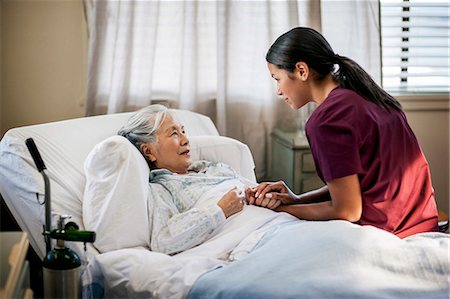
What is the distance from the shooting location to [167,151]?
2275 millimetres

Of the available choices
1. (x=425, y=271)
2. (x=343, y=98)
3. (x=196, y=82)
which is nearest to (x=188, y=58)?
(x=196, y=82)

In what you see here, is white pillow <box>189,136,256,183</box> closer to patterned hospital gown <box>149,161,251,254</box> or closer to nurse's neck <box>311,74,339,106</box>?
patterned hospital gown <box>149,161,251,254</box>

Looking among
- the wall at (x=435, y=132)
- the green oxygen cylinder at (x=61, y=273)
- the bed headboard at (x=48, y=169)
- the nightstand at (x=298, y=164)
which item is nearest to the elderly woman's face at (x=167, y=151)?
the bed headboard at (x=48, y=169)

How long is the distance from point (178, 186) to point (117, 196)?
26 cm

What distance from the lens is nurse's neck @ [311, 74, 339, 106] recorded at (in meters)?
2.09

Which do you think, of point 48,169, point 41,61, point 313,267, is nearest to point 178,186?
point 48,169

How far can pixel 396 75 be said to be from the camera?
11.5 ft

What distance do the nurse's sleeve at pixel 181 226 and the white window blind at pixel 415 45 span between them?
181 cm

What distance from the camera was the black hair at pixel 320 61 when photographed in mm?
2035

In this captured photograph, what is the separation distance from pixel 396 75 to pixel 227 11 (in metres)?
0.96

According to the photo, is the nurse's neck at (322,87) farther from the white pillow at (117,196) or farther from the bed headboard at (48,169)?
the bed headboard at (48,169)

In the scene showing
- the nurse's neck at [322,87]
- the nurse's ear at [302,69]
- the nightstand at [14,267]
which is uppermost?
the nurse's ear at [302,69]

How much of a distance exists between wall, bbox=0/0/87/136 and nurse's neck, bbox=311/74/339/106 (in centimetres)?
142

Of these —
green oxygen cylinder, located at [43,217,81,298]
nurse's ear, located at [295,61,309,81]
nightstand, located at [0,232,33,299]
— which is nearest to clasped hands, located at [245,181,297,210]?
nurse's ear, located at [295,61,309,81]
